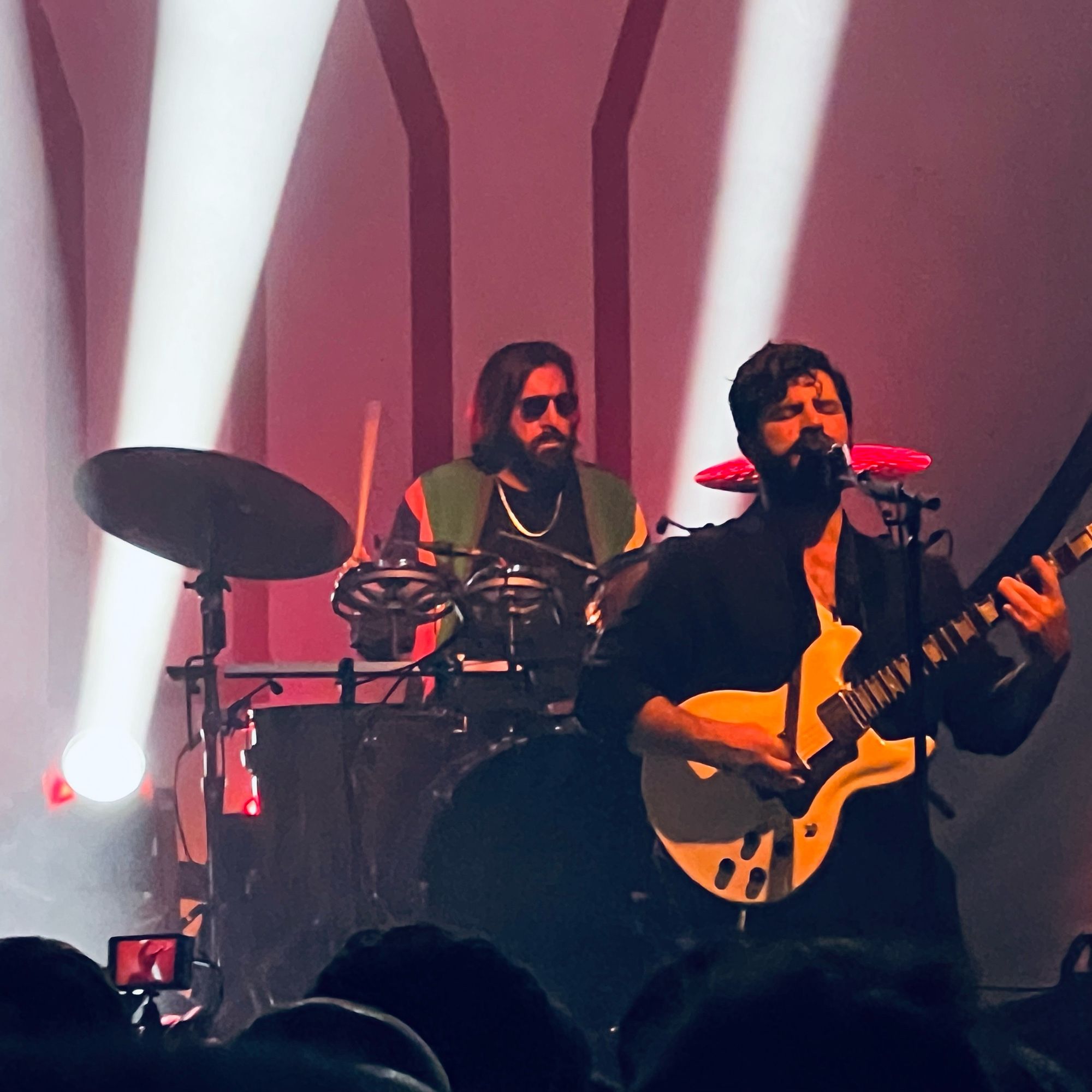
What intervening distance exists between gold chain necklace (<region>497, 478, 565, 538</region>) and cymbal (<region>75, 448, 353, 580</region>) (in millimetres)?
388

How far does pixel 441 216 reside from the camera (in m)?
3.50

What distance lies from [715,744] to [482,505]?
81 cm

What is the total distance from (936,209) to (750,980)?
95.6 inches

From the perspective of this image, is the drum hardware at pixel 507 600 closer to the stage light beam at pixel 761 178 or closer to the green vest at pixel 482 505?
the green vest at pixel 482 505

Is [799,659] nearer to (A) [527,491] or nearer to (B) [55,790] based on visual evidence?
(A) [527,491]

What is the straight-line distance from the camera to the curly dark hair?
10.7 feet

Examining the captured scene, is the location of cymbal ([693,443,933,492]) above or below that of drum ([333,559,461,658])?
above

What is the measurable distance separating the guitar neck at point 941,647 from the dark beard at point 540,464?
2.82ft

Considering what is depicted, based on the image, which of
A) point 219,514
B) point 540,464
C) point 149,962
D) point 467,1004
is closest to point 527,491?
point 540,464

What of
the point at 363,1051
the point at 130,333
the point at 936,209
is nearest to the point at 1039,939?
the point at 936,209

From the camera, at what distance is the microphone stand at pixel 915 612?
250 centimetres

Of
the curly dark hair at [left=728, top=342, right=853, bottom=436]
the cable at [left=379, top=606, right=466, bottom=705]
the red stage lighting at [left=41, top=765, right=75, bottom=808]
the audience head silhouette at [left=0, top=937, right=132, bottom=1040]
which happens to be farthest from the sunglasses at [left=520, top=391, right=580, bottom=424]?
the audience head silhouette at [left=0, top=937, right=132, bottom=1040]

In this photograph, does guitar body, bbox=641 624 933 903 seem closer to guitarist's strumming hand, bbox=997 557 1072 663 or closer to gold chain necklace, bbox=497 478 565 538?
guitarist's strumming hand, bbox=997 557 1072 663

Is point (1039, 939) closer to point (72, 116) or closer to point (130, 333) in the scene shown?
point (130, 333)
